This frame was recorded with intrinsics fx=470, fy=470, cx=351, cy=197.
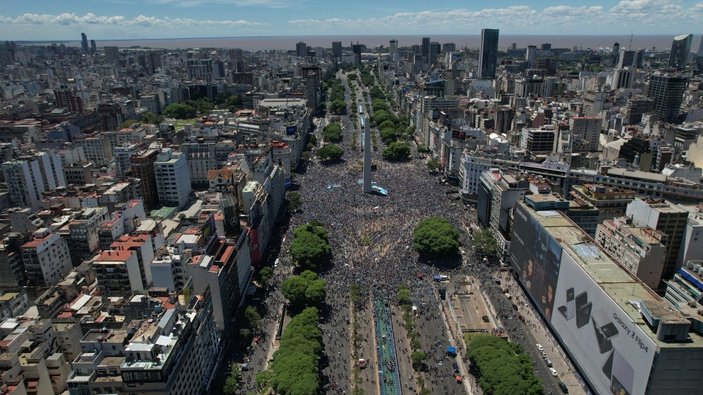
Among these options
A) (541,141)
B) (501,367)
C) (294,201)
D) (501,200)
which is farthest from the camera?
(541,141)

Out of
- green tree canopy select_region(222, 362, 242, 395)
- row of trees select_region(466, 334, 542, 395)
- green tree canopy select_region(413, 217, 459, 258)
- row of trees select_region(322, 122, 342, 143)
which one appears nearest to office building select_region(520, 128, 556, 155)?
green tree canopy select_region(413, 217, 459, 258)

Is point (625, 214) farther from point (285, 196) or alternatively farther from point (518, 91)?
point (518, 91)

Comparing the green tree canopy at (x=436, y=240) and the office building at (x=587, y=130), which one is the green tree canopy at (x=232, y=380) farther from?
the office building at (x=587, y=130)

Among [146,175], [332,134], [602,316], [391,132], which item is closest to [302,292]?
[602,316]

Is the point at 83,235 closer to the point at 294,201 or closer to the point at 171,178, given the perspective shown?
the point at 171,178

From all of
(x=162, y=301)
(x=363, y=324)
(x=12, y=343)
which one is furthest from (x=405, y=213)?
(x=12, y=343)

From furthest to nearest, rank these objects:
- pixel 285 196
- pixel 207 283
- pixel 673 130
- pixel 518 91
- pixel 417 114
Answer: pixel 518 91 → pixel 417 114 → pixel 673 130 → pixel 285 196 → pixel 207 283

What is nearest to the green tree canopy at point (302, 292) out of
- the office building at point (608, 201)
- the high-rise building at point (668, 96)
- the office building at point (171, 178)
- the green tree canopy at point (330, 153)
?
the office building at point (171, 178)
